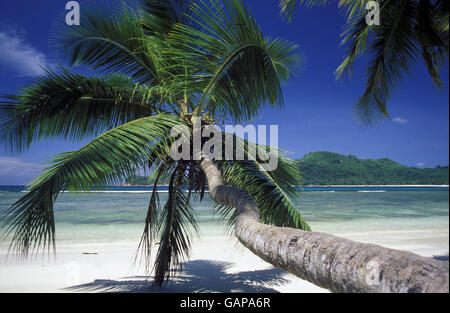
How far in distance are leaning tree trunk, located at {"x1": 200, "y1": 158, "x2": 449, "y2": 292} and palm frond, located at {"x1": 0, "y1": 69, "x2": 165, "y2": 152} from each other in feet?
9.00

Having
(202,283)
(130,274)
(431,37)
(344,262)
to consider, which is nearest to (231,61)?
(431,37)

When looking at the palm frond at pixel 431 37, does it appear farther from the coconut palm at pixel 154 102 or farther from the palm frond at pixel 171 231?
the palm frond at pixel 171 231

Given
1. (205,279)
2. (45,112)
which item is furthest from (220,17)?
(205,279)

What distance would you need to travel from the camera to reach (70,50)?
421 cm

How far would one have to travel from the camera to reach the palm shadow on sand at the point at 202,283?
5.26 metres

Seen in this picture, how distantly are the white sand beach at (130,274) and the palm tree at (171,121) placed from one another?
1.23 m

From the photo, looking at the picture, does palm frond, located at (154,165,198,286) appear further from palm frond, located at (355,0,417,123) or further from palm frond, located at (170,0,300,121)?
palm frond, located at (355,0,417,123)

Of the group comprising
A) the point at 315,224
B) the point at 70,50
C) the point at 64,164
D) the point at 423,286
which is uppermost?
the point at 70,50

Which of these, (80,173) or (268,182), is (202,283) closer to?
(268,182)

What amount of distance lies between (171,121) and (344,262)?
8.79ft

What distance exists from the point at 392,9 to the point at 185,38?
8.59 feet

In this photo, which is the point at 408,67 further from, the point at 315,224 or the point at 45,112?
the point at 315,224
